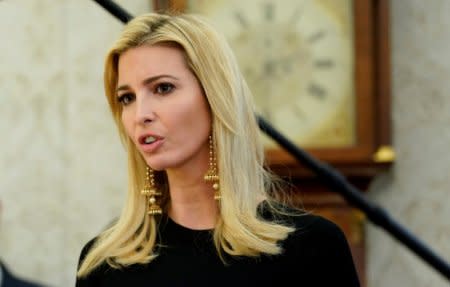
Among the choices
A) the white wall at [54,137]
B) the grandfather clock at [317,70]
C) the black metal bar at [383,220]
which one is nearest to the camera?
the black metal bar at [383,220]

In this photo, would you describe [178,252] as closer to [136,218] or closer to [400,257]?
[136,218]

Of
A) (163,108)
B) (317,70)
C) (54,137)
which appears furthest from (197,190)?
(54,137)

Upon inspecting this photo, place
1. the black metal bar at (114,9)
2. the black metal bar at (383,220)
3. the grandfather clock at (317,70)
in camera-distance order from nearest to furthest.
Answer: the black metal bar at (383,220)
the black metal bar at (114,9)
the grandfather clock at (317,70)

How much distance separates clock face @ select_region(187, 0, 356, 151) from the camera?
226 centimetres

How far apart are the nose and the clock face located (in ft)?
3.41

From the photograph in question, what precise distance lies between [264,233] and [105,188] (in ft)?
3.89

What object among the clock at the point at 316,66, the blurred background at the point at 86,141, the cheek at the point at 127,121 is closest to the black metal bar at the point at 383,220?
the cheek at the point at 127,121

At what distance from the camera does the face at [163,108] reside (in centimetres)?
123

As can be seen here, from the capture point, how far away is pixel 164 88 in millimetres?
1251

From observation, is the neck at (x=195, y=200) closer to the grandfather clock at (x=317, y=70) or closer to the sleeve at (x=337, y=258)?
the sleeve at (x=337, y=258)

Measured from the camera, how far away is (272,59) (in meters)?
2.28

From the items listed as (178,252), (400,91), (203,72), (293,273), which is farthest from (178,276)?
(400,91)

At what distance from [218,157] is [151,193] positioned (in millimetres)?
114

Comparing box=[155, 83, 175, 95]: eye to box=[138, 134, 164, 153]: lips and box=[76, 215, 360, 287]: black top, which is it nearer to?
box=[138, 134, 164, 153]: lips
